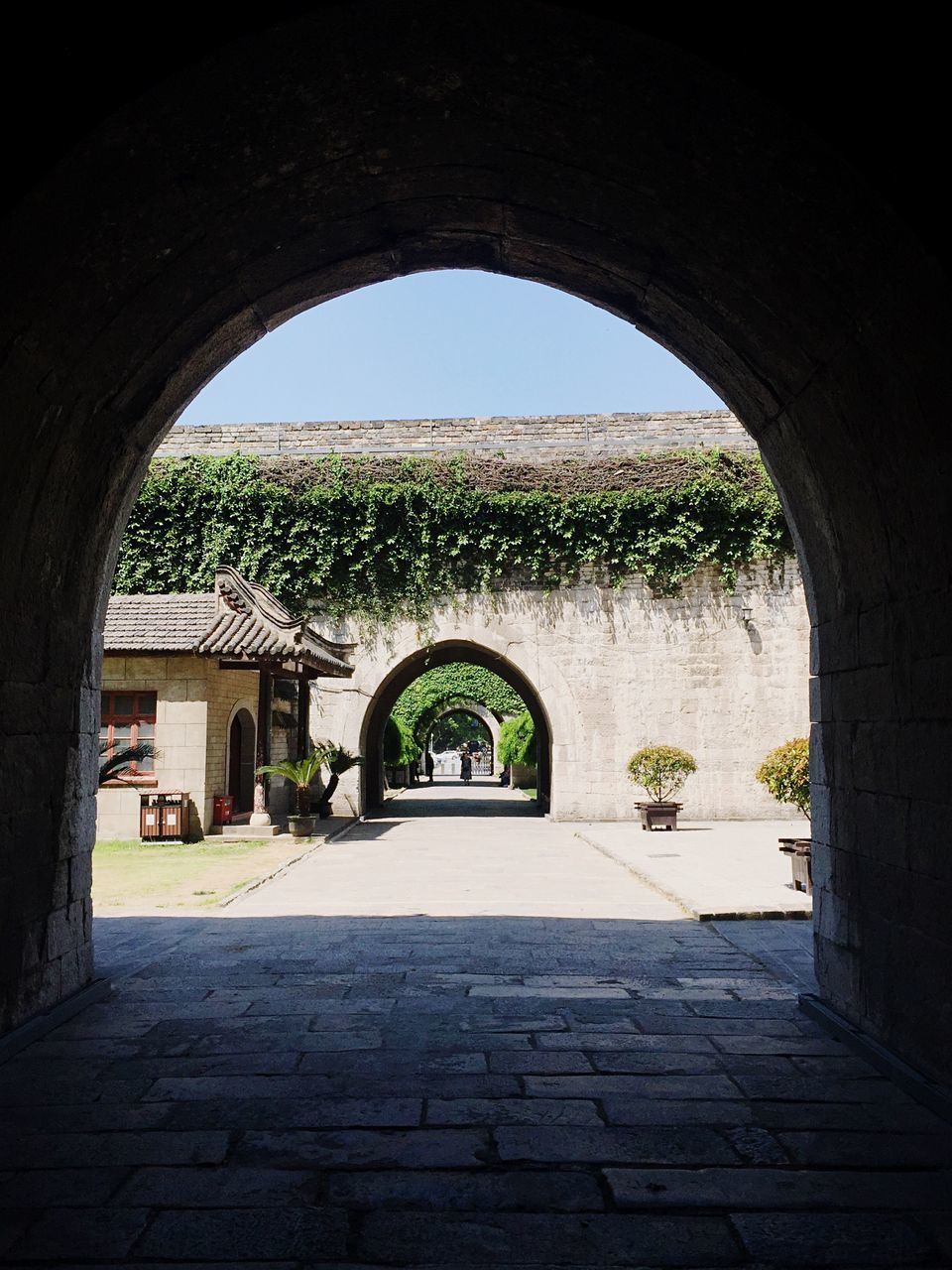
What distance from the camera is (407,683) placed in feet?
72.0

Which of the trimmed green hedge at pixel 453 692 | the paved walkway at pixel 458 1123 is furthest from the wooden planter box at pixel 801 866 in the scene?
the trimmed green hedge at pixel 453 692

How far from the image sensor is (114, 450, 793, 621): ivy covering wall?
1766 cm

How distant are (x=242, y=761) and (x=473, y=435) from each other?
7.35 m

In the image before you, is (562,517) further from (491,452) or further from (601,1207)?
(601,1207)

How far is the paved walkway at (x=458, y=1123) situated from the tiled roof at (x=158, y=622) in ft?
28.7

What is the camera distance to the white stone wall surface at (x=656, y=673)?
17438 millimetres

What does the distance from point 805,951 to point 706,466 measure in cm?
1258

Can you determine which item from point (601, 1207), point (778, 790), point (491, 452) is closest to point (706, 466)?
point (491, 452)

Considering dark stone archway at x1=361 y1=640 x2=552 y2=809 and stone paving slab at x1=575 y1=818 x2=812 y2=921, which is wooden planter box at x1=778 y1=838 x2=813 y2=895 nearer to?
stone paving slab at x1=575 y1=818 x2=812 y2=921

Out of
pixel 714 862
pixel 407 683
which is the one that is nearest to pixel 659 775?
pixel 714 862

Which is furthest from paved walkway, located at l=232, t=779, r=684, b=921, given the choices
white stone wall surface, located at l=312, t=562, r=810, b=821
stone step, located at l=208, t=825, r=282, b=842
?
white stone wall surface, located at l=312, t=562, r=810, b=821

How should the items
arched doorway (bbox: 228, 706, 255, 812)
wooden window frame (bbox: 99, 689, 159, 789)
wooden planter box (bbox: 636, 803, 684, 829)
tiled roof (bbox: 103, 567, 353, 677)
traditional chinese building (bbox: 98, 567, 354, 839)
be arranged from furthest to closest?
arched doorway (bbox: 228, 706, 255, 812) → wooden planter box (bbox: 636, 803, 684, 829) → wooden window frame (bbox: 99, 689, 159, 789) → traditional chinese building (bbox: 98, 567, 354, 839) → tiled roof (bbox: 103, 567, 353, 677)

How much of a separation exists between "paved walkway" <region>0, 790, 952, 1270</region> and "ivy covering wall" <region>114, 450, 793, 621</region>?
11771 mm

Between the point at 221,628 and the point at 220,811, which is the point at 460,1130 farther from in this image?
the point at 220,811
